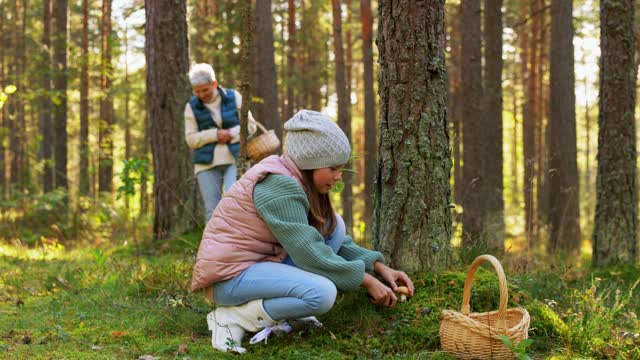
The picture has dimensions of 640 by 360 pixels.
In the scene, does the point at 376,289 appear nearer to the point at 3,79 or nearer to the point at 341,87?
the point at 341,87

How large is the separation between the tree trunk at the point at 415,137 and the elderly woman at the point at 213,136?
3.25 meters

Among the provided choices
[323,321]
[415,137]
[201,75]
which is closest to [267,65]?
[201,75]

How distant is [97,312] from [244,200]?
2004 millimetres

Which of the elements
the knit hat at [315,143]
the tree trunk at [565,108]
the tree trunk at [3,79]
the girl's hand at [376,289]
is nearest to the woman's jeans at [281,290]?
the girl's hand at [376,289]

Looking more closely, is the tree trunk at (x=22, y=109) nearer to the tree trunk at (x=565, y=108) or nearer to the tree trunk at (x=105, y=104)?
the tree trunk at (x=105, y=104)

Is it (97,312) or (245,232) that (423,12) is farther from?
(97,312)

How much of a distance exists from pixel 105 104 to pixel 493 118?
49.1ft

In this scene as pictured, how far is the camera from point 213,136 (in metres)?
7.30

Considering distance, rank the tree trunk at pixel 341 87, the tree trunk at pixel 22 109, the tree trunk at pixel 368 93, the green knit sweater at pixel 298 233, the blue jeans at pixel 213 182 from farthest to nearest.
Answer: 1. the tree trunk at pixel 22 109
2. the tree trunk at pixel 368 93
3. the tree trunk at pixel 341 87
4. the blue jeans at pixel 213 182
5. the green knit sweater at pixel 298 233

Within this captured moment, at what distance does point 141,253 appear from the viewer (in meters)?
8.33

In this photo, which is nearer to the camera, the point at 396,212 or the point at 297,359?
the point at 297,359

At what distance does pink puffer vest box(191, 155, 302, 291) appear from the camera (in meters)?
3.98

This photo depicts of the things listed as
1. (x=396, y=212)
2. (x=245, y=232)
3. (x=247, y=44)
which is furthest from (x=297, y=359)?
(x=247, y=44)

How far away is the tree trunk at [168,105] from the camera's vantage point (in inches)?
340
